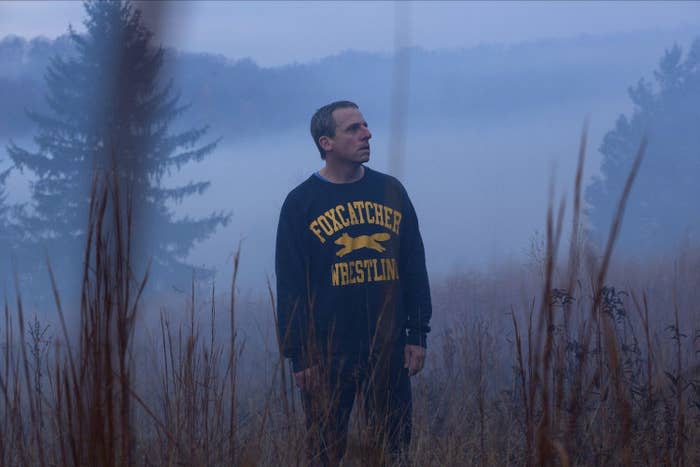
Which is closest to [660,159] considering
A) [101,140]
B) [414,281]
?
[101,140]

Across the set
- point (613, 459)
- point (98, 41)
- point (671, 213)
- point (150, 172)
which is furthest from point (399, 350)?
point (671, 213)

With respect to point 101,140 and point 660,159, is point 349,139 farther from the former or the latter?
point 660,159

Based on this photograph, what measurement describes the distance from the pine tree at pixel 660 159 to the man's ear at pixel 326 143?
27.9 metres

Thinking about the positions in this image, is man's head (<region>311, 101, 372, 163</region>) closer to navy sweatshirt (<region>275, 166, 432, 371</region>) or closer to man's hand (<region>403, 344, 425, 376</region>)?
navy sweatshirt (<region>275, 166, 432, 371</region>)

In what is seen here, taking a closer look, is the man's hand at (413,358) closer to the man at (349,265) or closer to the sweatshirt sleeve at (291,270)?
the man at (349,265)

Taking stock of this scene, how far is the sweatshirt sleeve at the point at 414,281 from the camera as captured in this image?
369cm

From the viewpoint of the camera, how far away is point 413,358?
3.65 m

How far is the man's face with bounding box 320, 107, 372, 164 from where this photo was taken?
363 centimetres

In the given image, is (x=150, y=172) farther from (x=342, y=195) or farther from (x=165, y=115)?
(x=342, y=195)

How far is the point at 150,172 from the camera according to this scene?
19859mm

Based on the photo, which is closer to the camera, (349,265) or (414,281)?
(349,265)

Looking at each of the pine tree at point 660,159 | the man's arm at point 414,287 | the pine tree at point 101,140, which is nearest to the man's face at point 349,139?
the man's arm at point 414,287

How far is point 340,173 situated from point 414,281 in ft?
1.90

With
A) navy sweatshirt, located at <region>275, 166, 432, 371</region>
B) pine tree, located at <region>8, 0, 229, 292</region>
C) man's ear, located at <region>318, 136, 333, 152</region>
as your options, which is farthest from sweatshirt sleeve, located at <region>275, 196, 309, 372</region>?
pine tree, located at <region>8, 0, 229, 292</region>
